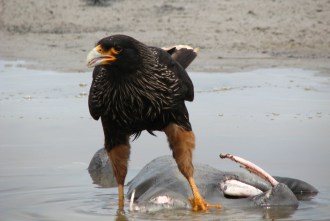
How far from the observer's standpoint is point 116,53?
7.20 metres

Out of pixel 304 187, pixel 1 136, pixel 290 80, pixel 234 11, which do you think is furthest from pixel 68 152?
pixel 234 11

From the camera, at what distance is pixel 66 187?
8.33 m

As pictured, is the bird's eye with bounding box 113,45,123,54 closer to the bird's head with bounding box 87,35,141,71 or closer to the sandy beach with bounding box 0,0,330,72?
the bird's head with bounding box 87,35,141,71

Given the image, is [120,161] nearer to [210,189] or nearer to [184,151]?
[184,151]

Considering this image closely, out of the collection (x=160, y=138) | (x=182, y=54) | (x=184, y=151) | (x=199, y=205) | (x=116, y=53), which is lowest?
(x=199, y=205)

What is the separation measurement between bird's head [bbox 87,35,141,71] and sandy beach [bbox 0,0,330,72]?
635 cm

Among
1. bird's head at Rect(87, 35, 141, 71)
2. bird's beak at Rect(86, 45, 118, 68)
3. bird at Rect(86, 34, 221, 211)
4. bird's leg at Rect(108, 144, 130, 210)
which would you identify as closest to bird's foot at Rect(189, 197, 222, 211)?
bird at Rect(86, 34, 221, 211)

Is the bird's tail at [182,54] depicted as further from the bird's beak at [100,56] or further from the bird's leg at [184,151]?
the bird's beak at [100,56]

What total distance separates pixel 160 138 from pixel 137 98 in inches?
100

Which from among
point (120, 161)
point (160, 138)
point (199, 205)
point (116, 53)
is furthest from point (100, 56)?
point (160, 138)

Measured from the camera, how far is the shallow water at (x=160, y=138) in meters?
7.66

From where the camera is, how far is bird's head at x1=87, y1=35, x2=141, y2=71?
7109 mm

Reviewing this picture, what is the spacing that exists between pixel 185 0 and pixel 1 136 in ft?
26.0

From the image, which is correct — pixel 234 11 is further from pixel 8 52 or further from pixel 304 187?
pixel 304 187
